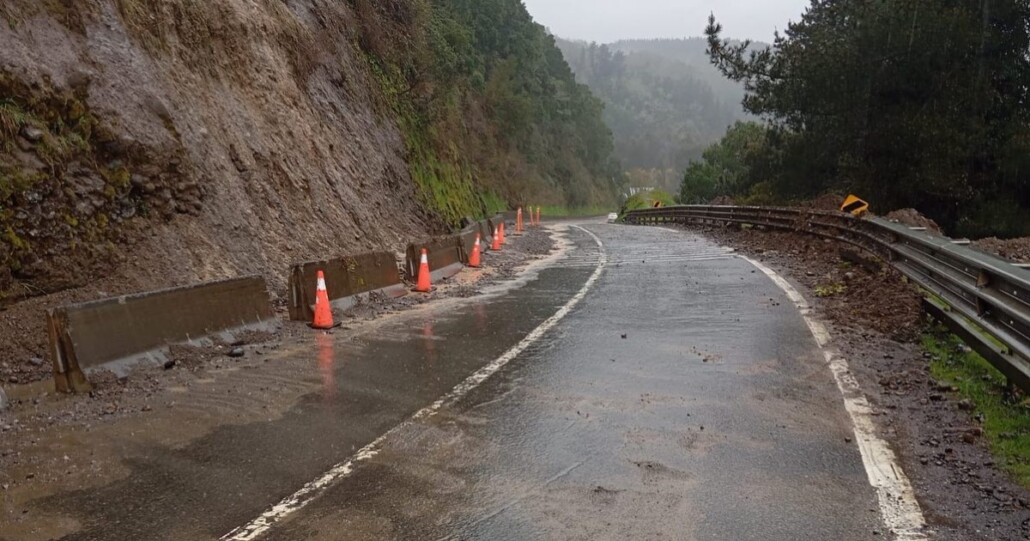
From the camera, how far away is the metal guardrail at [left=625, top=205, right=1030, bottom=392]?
628 cm

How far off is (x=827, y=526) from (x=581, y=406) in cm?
255

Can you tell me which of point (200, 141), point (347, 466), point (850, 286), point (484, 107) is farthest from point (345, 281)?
point (484, 107)

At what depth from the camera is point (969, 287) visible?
774cm

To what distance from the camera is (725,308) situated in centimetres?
1120

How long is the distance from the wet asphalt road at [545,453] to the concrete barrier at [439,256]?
5174 millimetres

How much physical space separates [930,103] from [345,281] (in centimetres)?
2225

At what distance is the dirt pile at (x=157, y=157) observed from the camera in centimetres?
907

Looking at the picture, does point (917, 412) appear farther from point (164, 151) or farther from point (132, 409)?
point (164, 151)

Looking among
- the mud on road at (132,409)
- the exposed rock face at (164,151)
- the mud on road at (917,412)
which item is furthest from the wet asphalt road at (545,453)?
the exposed rock face at (164,151)

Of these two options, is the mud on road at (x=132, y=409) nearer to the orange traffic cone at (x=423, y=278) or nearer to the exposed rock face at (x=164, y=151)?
the exposed rock face at (x=164, y=151)

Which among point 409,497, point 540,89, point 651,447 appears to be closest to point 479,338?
point 651,447

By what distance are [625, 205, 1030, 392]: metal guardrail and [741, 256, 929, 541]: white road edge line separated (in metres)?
1.14

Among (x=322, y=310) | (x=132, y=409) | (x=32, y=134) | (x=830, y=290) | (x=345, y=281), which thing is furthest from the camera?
(x=830, y=290)

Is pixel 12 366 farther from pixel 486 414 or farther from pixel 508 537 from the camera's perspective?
pixel 508 537
